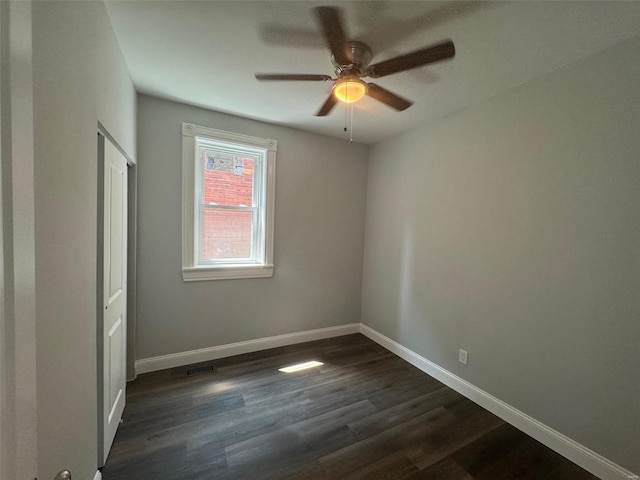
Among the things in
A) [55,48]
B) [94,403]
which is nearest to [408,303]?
[94,403]

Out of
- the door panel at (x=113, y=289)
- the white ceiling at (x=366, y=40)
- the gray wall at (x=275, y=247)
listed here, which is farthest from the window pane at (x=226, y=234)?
the white ceiling at (x=366, y=40)

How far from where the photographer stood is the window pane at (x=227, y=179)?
2699 mm

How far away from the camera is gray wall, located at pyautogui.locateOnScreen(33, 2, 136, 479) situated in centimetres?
82

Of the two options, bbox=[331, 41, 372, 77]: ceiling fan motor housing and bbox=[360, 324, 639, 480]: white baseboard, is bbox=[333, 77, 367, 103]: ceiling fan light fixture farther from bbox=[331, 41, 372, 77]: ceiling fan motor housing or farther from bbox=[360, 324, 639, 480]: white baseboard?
bbox=[360, 324, 639, 480]: white baseboard

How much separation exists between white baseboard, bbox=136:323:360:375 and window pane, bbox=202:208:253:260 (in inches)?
38.3

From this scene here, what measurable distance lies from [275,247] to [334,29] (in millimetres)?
2117

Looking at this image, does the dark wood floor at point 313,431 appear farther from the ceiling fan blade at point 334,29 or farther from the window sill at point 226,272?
the ceiling fan blade at point 334,29

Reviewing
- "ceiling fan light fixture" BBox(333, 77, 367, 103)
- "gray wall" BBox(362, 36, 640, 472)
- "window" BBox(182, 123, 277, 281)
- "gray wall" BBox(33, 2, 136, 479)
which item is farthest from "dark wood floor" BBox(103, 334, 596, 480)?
"ceiling fan light fixture" BBox(333, 77, 367, 103)

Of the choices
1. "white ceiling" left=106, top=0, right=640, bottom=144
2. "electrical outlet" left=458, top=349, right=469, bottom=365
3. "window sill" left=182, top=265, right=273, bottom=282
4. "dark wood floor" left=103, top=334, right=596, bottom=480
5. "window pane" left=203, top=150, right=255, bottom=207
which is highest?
"white ceiling" left=106, top=0, right=640, bottom=144

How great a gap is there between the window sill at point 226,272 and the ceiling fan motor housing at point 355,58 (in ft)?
6.66

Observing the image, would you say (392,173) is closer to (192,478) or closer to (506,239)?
(506,239)

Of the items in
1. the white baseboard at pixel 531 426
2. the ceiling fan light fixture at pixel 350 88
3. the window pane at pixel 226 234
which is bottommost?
the white baseboard at pixel 531 426

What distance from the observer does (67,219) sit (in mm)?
1003

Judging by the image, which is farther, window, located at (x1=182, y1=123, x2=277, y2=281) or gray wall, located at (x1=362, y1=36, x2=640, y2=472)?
window, located at (x1=182, y1=123, x2=277, y2=281)
